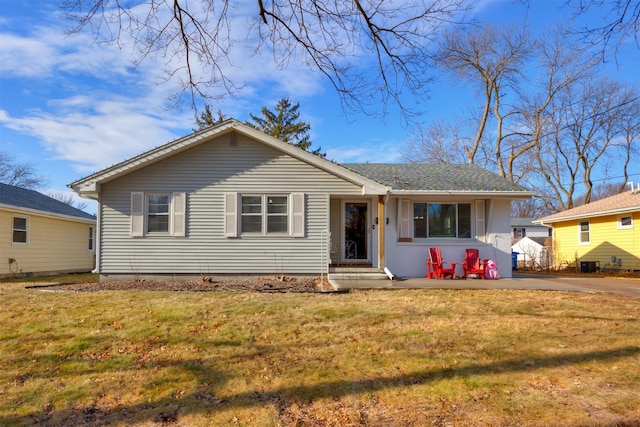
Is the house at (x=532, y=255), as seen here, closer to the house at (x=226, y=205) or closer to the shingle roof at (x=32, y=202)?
the house at (x=226, y=205)

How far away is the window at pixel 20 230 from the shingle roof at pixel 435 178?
12.2 metres

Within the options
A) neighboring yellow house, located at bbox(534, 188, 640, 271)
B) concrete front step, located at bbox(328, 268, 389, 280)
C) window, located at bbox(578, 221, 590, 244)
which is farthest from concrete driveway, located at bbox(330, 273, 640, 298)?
window, located at bbox(578, 221, 590, 244)

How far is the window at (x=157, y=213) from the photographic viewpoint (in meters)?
12.2

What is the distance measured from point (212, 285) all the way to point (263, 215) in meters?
2.54

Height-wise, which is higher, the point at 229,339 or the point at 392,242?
the point at 392,242

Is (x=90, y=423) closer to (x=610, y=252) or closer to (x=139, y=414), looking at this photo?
(x=139, y=414)

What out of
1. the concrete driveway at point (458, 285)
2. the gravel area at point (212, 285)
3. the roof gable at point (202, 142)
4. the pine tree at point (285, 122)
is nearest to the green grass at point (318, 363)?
the gravel area at point (212, 285)

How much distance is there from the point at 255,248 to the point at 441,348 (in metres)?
7.59

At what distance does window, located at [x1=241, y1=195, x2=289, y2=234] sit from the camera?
40.5 feet

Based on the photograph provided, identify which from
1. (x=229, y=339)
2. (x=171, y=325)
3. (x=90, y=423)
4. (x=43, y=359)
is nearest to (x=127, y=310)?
(x=171, y=325)

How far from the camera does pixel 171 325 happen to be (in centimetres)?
656

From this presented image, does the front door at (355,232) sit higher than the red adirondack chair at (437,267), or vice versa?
the front door at (355,232)

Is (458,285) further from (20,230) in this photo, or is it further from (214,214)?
(20,230)

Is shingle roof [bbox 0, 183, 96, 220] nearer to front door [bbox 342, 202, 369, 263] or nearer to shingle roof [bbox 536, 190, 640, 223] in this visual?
front door [bbox 342, 202, 369, 263]
